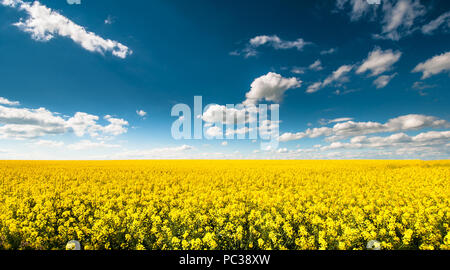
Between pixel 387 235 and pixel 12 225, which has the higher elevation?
pixel 12 225

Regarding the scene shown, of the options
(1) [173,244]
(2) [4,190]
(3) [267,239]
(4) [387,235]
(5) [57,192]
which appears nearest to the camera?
(1) [173,244]

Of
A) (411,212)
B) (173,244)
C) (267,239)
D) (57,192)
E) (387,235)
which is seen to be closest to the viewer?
(173,244)

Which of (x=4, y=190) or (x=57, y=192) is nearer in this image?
(x=57, y=192)

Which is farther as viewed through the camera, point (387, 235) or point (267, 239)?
point (387, 235)

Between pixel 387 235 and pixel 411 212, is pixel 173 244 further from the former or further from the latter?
pixel 411 212

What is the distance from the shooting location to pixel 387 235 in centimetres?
559

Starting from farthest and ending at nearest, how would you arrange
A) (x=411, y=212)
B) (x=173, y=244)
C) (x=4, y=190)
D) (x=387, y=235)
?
(x=4, y=190), (x=411, y=212), (x=387, y=235), (x=173, y=244)
